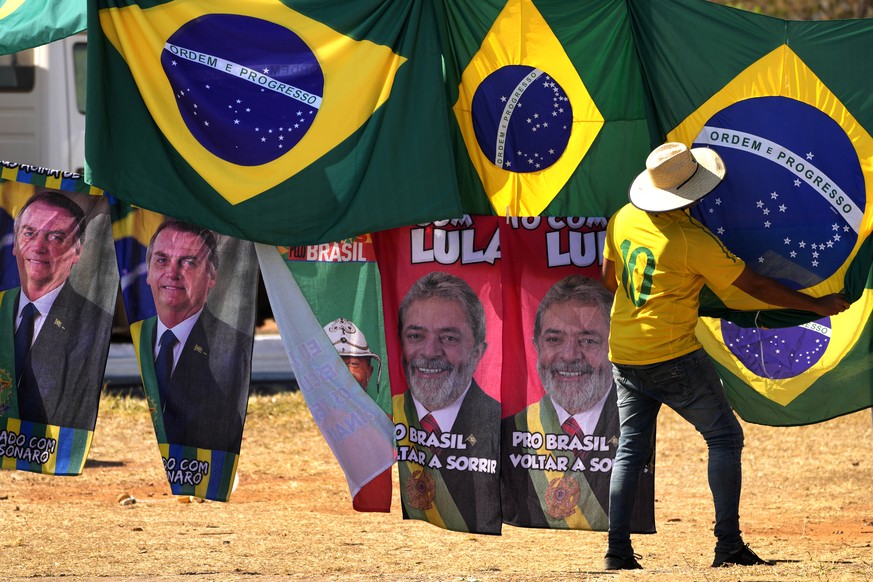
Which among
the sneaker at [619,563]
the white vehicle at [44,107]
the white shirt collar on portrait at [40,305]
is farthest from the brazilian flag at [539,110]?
the white vehicle at [44,107]

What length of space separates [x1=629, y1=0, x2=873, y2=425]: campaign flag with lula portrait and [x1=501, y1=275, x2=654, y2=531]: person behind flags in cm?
61

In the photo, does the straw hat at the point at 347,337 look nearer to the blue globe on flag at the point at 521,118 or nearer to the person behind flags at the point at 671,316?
the blue globe on flag at the point at 521,118

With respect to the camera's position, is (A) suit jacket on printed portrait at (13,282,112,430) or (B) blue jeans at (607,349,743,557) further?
(A) suit jacket on printed portrait at (13,282,112,430)

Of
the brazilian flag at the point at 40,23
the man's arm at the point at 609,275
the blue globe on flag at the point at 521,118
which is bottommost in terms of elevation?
the man's arm at the point at 609,275

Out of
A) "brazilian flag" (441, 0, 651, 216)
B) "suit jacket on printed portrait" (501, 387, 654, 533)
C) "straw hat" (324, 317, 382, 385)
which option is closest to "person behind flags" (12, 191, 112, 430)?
"straw hat" (324, 317, 382, 385)

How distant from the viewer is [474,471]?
7008 mm

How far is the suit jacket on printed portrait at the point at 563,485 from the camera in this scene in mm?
6977

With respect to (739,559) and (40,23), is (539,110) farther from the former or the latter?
(40,23)

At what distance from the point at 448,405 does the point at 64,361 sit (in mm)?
2009

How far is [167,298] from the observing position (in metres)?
7.03

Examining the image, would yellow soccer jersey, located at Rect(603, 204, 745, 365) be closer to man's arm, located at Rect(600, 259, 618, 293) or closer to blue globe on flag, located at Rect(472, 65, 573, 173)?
man's arm, located at Rect(600, 259, 618, 293)

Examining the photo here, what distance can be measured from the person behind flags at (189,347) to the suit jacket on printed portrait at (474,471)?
0.94 metres

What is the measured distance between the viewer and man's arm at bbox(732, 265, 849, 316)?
246 inches

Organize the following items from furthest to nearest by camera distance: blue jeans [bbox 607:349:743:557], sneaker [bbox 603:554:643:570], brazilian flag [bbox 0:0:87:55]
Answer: brazilian flag [bbox 0:0:87:55]
sneaker [bbox 603:554:643:570]
blue jeans [bbox 607:349:743:557]
